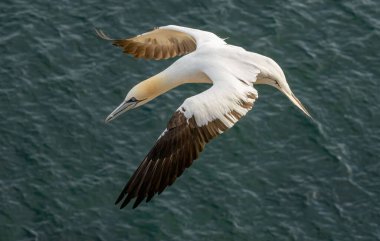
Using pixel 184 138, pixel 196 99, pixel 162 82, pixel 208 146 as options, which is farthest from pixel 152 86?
pixel 208 146

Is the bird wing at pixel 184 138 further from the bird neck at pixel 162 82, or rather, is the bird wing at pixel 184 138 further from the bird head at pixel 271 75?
the bird head at pixel 271 75

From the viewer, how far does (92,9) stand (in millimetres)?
30922

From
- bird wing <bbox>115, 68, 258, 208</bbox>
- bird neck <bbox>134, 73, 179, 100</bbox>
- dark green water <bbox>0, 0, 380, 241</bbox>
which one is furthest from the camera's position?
dark green water <bbox>0, 0, 380, 241</bbox>

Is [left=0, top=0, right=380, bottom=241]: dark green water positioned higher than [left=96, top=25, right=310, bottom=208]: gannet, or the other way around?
[left=96, top=25, right=310, bottom=208]: gannet

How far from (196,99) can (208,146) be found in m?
8.71

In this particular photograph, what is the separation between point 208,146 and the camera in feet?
90.1

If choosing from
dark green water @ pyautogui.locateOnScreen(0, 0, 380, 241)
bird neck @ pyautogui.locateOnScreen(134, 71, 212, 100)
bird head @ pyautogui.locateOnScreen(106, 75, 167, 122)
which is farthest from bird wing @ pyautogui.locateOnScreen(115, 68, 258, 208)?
dark green water @ pyautogui.locateOnScreen(0, 0, 380, 241)

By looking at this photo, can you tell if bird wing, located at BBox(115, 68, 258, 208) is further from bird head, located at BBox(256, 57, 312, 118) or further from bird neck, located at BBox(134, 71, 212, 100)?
bird head, located at BBox(256, 57, 312, 118)

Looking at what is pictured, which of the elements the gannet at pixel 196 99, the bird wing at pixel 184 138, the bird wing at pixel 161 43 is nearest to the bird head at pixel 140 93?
the gannet at pixel 196 99

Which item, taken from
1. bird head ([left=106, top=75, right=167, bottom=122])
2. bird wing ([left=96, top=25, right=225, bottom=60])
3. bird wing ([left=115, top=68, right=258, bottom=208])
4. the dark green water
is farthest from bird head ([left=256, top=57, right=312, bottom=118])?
the dark green water

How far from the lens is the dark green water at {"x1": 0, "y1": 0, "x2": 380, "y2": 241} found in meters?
25.9

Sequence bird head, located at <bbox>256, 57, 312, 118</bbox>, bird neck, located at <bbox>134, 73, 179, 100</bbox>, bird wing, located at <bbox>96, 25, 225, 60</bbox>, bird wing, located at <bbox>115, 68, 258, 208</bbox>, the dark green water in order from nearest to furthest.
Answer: bird wing, located at <bbox>115, 68, 258, 208</bbox> → bird head, located at <bbox>256, 57, 312, 118</bbox> → bird neck, located at <bbox>134, 73, 179, 100</bbox> → bird wing, located at <bbox>96, 25, 225, 60</bbox> → the dark green water

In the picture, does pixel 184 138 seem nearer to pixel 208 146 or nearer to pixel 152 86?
pixel 152 86

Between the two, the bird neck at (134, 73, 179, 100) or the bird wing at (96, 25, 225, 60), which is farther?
the bird wing at (96, 25, 225, 60)
